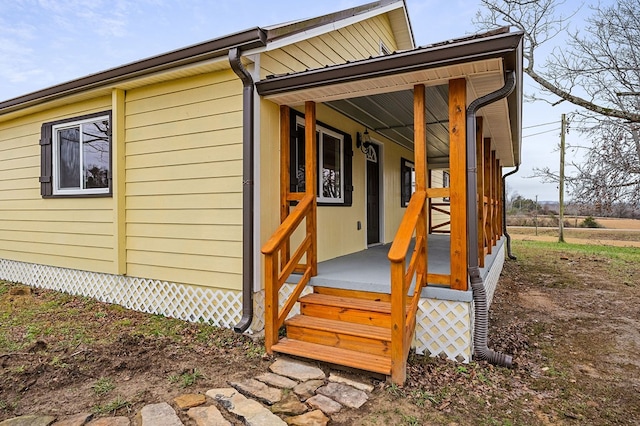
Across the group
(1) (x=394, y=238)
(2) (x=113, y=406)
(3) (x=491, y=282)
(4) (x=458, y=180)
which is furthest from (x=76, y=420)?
(3) (x=491, y=282)

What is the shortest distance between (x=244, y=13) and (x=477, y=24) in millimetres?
8021

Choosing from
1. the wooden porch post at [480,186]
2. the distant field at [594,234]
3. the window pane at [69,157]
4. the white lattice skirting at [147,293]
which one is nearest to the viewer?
the white lattice skirting at [147,293]

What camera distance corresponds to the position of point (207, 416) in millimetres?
2352

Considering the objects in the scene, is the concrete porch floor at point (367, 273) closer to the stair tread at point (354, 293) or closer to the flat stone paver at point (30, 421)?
the stair tread at point (354, 293)

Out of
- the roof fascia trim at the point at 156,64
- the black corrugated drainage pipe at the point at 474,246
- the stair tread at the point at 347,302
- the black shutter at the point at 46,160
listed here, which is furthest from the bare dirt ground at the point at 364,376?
the roof fascia trim at the point at 156,64

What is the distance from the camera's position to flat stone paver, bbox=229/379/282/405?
2.57m

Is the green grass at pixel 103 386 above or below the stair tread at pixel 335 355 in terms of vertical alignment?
below

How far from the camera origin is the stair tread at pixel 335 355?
285 centimetres

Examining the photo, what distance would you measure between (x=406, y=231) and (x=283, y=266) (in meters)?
1.55

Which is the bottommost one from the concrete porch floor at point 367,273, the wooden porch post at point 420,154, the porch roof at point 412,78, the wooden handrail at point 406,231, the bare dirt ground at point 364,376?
the bare dirt ground at point 364,376

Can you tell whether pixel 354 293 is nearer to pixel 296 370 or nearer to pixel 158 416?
pixel 296 370

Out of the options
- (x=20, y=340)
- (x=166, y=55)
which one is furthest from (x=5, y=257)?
(x=166, y=55)

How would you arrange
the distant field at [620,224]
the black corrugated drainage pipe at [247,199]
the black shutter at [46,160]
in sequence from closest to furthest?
the black corrugated drainage pipe at [247,199] < the black shutter at [46,160] < the distant field at [620,224]

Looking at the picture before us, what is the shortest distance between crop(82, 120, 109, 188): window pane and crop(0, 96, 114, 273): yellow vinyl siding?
210 mm
